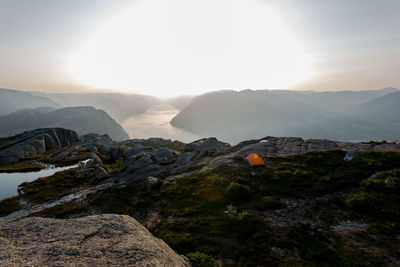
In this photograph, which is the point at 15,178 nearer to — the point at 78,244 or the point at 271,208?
the point at 78,244

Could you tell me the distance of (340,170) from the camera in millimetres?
25266

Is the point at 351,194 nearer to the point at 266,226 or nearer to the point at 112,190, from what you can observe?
the point at 266,226

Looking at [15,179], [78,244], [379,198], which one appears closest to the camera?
[78,244]

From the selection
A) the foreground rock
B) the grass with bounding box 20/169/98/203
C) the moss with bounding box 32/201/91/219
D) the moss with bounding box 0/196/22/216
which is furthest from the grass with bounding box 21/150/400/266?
the grass with bounding box 20/169/98/203

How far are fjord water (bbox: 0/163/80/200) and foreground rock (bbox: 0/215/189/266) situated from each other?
136 feet

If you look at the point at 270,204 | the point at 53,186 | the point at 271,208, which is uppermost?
the point at 270,204

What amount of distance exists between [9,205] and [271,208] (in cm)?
4390

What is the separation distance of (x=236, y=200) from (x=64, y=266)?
18.3 m

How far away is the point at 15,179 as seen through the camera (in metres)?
45.3

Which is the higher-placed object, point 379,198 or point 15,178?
point 379,198

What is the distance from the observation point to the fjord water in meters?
37.0

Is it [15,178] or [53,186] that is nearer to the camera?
[53,186]

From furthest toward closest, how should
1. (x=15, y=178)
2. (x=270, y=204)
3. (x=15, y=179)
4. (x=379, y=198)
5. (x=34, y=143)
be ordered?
(x=34, y=143) < (x=15, y=178) < (x=15, y=179) < (x=270, y=204) < (x=379, y=198)

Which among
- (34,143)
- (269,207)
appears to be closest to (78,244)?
(269,207)
